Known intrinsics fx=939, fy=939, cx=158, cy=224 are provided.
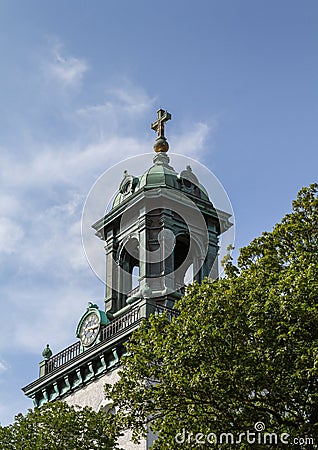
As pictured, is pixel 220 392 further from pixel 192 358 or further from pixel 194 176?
pixel 194 176

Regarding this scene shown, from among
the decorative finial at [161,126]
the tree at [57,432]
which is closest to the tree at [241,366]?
the tree at [57,432]

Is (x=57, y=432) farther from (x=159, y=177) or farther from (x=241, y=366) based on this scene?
(x=159, y=177)

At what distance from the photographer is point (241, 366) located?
22.6m

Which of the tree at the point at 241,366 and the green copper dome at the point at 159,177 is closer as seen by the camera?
the tree at the point at 241,366

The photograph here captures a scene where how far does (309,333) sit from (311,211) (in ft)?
17.0

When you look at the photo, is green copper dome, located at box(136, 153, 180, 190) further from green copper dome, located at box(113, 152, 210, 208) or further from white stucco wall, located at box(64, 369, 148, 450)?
white stucco wall, located at box(64, 369, 148, 450)

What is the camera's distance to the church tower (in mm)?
36406

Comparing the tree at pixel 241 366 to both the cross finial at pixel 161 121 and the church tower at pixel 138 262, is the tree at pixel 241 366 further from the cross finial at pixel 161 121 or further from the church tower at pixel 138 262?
the cross finial at pixel 161 121

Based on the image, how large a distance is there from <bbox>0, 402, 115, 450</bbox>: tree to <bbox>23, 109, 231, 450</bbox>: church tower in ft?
14.2

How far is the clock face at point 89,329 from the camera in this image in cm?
3772

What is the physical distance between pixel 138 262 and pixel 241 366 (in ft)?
63.3

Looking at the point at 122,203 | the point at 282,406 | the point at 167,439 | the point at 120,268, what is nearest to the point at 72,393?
the point at 120,268

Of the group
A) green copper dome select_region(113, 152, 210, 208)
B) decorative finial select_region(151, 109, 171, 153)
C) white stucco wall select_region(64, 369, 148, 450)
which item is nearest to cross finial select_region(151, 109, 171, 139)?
decorative finial select_region(151, 109, 171, 153)

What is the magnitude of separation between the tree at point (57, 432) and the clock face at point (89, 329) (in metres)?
6.79
